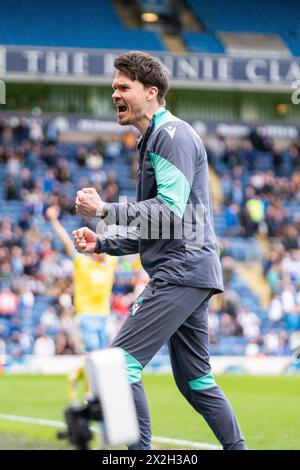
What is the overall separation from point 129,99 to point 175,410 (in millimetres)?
7527

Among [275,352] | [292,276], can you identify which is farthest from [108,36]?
[275,352]

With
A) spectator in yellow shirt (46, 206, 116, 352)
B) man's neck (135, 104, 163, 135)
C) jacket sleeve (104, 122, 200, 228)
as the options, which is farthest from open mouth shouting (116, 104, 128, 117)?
spectator in yellow shirt (46, 206, 116, 352)

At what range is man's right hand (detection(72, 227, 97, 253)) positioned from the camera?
6062 mm

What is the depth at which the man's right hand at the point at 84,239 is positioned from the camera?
19.9 feet

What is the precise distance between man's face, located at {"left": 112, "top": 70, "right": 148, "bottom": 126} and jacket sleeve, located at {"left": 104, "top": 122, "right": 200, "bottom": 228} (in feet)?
0.78

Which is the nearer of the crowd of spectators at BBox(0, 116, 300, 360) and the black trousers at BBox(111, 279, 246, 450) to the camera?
the black trousers at BBox(111, 279, 246, 450)

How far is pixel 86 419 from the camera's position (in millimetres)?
3424

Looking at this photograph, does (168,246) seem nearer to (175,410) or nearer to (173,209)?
(173,209)

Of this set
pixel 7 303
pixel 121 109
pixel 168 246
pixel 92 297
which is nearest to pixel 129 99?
pixel 121 109

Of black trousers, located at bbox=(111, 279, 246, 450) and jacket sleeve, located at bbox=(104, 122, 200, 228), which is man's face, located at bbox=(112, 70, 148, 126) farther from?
black trousers, located at bbox=(111, 279, 246, 450)

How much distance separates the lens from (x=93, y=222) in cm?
2770

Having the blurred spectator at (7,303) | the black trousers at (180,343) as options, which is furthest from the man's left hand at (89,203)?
the blurred spectator at (7,303)

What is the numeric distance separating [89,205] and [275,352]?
842 inches

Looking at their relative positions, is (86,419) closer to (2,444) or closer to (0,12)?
(2,444)
